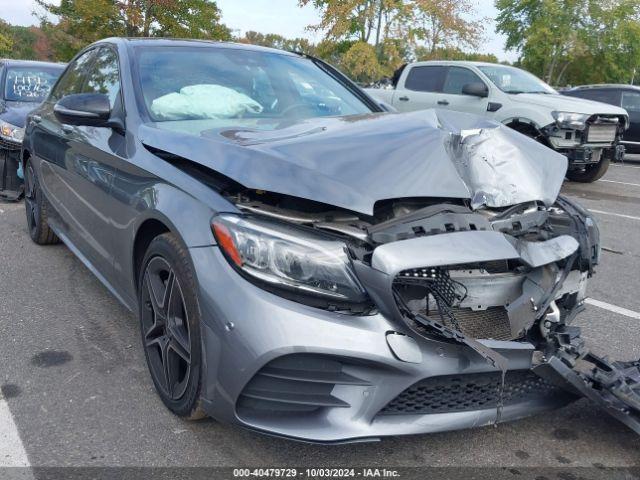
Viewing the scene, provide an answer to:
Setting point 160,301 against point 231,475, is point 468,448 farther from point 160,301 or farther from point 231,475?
point 160,301

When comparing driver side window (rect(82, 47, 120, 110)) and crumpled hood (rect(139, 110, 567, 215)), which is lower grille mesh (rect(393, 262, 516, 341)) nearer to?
crumpled hood (rect(139, 110, 567, 215))

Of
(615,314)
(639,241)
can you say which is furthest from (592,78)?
(615,314)

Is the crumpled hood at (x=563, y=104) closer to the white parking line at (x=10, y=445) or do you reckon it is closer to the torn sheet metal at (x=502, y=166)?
the torn sheet metal at (x=502, y=166)

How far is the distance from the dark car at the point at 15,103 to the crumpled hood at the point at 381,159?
188 inches

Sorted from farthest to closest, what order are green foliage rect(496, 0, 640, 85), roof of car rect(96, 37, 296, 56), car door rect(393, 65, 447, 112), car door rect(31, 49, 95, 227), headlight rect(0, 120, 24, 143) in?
1. green foliage rect(496, 0, 640, 85)
2. car door rect(393, 65, 447, 112)
3. headlight rect(0, 120, 24, 143)
4. car door rect(31, 49, 95, 227)
5. roof of car rect(96, 37, 296, 56)

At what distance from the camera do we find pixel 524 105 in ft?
30.2

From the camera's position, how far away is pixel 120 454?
7.75 ft

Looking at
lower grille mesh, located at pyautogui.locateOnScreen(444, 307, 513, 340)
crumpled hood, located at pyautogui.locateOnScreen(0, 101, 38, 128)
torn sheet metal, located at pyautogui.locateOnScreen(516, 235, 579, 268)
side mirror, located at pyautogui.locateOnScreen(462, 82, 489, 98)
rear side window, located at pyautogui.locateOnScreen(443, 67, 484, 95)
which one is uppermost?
rear side window, located at pyautogui.locateOnScreen(443, 67, 484, 95)

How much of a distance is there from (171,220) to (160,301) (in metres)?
0.41

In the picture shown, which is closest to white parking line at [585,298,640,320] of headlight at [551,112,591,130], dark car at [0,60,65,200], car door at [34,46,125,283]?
car door at [34,46,125,283]

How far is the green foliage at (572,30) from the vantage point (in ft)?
108

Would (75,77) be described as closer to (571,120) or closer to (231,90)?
(231,90)

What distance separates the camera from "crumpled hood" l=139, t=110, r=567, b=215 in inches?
85.7

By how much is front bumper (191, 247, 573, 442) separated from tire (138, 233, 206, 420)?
127 millimetres
